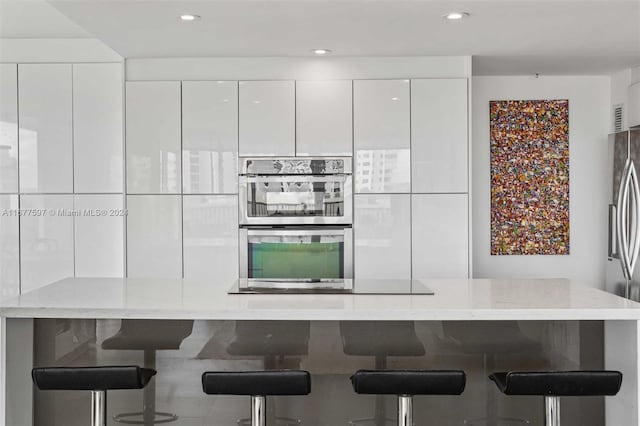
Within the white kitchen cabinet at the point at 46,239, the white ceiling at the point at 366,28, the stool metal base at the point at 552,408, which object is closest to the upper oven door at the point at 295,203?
the white ceiling at the point at 366,28

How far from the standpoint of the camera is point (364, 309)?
2781 millimetres

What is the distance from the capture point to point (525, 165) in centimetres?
593

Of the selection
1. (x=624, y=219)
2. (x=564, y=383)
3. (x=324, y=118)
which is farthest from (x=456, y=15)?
(x=624, y=219)

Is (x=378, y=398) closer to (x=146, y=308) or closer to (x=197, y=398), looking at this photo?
(x=197, y=398)

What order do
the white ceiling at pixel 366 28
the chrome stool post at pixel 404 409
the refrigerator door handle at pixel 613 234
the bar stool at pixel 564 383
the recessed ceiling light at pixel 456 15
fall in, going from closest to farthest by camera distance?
the bar stool at pixel 564 383 → the chrome stool post at pixel 404 409 → the white ceiling at pixel 366 28 → the recessed ceiling light at pixel 456 15 → the refrigerator door handle at pixel 613 234

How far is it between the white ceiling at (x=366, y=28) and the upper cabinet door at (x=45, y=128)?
32 centimetres

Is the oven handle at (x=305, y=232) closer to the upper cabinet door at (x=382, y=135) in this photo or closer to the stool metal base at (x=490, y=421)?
the upper cabinet door at (x=382, y=135)

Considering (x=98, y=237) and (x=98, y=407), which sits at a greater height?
(x=98, y=237)

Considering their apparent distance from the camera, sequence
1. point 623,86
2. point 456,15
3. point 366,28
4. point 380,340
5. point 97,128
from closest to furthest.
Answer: point 380,340, point 456,15, point 366,28, point 97,128, point 623,86

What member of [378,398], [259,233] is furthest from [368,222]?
[378,398]

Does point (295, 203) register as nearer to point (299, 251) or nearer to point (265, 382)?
point (299, 251)

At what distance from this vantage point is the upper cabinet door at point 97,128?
510 cm

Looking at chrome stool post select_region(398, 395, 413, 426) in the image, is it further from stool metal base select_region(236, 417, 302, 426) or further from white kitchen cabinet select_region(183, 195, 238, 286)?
white kitchen cabinet select_region(183, 195, 238, 286)

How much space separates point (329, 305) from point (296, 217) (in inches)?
87.6
